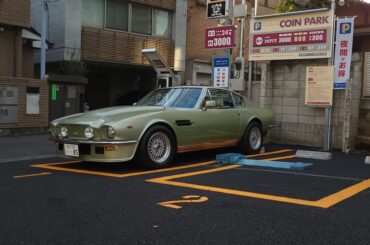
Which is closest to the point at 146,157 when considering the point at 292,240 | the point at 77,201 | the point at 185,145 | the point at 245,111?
the point at 185,145

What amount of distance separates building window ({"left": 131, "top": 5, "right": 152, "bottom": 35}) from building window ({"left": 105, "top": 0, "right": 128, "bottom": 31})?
0.39 meters

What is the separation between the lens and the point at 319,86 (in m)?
10.0

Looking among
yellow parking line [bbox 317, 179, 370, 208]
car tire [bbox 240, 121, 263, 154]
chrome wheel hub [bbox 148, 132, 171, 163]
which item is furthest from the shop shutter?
chrome wheel hub [bbox 148, 132, 171, 163]

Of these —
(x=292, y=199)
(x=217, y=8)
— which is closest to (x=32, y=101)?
(x=217, y=8)

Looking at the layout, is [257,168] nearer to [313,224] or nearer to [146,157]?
[146,157]

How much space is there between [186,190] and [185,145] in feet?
7.05

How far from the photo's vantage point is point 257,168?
7379 millimetres

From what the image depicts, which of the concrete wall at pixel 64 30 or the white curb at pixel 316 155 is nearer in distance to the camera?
the white curb at pixel 316 155

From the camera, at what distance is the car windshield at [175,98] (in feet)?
26.3

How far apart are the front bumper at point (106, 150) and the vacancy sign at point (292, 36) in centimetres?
523

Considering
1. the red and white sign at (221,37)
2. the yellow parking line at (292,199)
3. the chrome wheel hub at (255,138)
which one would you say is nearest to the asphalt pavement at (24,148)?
the yellow parking line at (292,199)

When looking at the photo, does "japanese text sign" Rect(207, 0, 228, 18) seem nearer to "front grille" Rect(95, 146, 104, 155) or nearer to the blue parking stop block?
the blue parking stop block

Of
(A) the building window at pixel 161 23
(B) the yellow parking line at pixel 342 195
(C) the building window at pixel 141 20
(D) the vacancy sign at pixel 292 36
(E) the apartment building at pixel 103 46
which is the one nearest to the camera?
(B) the yellow parking line at pixel 342 195

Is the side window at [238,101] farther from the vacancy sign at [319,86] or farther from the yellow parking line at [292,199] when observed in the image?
the yellow parking line at [292,199]
